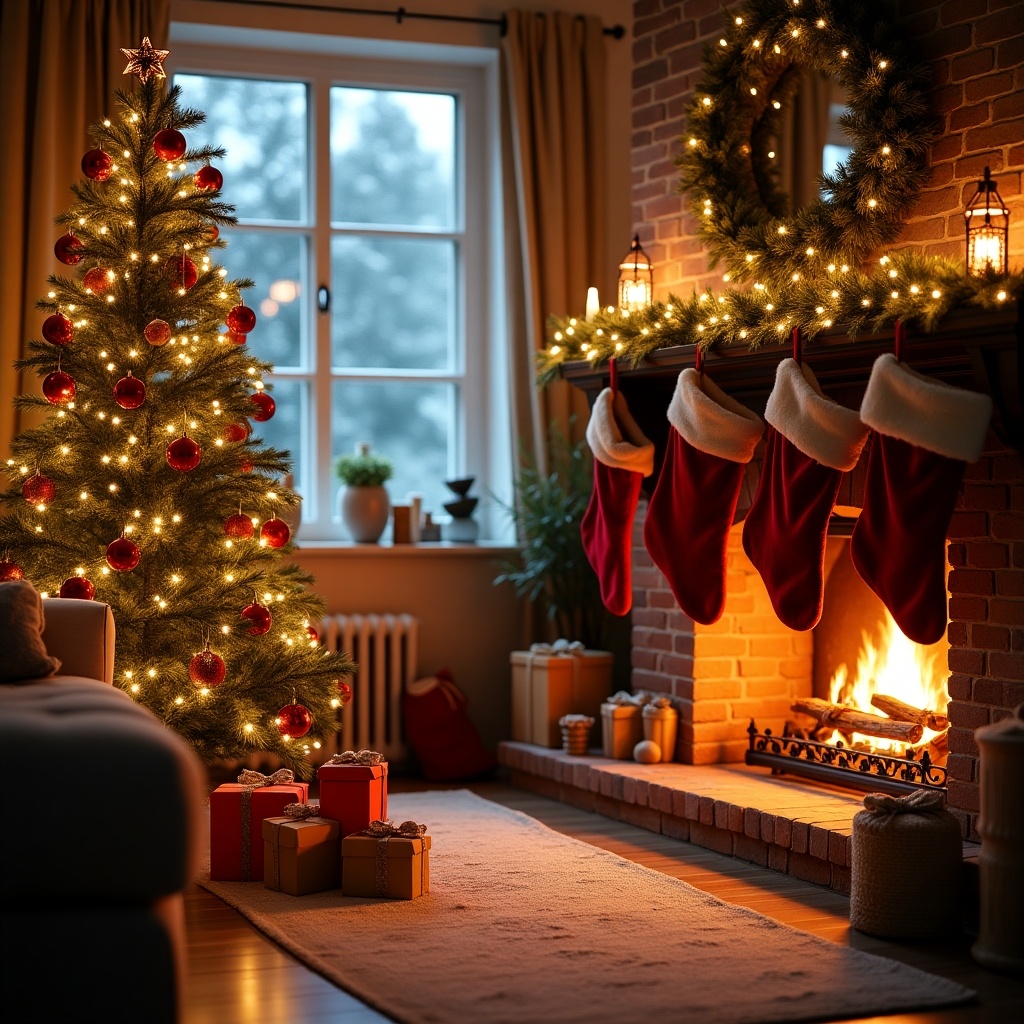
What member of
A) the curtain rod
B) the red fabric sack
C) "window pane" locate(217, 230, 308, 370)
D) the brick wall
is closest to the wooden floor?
the red fabric sack

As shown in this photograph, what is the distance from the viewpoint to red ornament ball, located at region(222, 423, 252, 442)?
4.04 m

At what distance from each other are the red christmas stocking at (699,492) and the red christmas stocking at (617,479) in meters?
0.17

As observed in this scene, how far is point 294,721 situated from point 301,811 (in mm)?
427

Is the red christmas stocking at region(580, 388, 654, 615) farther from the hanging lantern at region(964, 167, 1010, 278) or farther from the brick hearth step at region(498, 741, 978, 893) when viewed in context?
the hanging lantern at region(964, 167, 1010, 278)

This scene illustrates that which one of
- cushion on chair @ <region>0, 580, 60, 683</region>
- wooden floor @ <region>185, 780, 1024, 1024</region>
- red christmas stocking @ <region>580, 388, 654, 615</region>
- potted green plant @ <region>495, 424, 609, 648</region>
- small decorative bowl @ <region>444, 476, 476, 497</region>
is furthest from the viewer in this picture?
small decorative bowl @ <region>444, 476, 476, 497</region>

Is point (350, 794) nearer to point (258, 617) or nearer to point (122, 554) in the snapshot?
point (258, 617)

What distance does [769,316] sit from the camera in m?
3.57

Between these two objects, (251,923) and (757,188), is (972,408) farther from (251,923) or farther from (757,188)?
(251,923)

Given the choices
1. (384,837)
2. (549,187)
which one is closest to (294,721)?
(384,837)

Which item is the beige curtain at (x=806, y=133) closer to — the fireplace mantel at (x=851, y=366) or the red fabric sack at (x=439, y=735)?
the fireplace mantel at (x=851, y=366)

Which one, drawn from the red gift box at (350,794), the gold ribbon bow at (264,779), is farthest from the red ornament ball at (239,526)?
the red gift box at (350,794)

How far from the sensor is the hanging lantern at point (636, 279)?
4387 millimetres

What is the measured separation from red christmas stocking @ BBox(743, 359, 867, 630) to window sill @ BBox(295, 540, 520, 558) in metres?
1.86

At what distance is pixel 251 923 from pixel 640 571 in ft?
6.45
